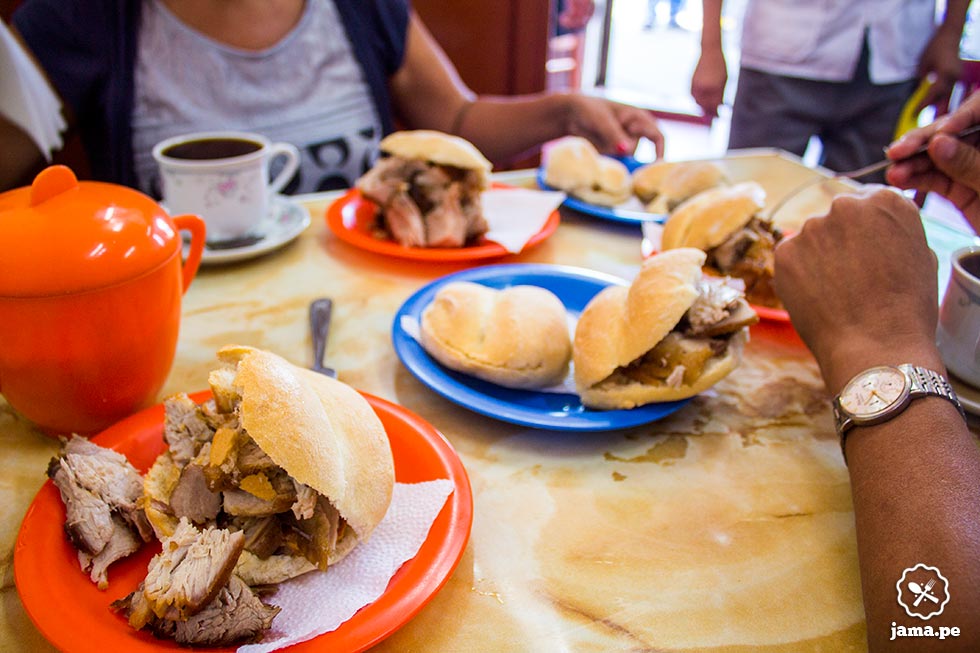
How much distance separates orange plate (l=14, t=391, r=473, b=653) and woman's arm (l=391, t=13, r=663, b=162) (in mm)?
1532

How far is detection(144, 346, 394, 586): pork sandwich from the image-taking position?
73 cm

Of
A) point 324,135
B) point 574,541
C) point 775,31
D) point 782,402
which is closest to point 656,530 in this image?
point 574,541

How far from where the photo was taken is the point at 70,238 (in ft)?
2.65

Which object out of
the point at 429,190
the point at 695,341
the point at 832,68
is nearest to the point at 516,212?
the point at 429,190

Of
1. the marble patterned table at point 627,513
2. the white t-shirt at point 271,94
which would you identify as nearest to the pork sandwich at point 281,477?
the marble patterned table at point 627,513

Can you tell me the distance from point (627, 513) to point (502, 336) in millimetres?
343

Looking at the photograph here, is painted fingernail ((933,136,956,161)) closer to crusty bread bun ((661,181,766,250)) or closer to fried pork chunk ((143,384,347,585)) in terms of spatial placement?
crusty bread bun ((661,181,766,250))

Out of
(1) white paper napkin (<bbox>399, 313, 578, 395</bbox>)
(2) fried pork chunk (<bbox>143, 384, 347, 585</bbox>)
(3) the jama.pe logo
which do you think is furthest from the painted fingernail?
(2) fried pork chunk (<bbox>143, 384, 347, 585</bbox>)

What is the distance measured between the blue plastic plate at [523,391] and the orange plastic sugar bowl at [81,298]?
1.26ft

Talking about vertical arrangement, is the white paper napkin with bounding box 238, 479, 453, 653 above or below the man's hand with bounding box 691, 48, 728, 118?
below

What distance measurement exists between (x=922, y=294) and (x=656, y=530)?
A: 53cm

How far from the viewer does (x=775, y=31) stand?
9.64 ft

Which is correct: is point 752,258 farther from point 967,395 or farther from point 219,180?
point 219,180

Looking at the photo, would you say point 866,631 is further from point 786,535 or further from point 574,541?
point 574,541
